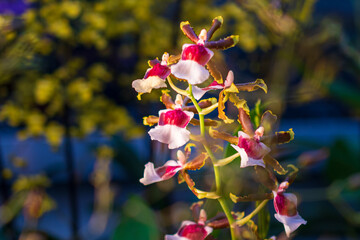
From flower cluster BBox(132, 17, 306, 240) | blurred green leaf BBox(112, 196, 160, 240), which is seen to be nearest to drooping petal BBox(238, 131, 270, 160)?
flower cluster BBox(132, 17, 306, 240)

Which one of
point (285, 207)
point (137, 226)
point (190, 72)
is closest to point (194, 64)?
point (190, 72)

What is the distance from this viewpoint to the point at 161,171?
0.96ft

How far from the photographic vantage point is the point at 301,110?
8.61 feet

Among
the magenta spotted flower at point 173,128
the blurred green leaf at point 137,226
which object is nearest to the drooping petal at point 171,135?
the magenta spotted flower at point 173,128

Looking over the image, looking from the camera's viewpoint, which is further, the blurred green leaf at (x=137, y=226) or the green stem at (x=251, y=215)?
the blurred green leaf at (x=137, y=226)

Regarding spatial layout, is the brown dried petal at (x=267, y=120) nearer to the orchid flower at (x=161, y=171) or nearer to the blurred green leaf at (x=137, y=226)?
the orchid flower at (x=161, y=171)

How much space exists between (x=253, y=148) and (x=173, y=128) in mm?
53

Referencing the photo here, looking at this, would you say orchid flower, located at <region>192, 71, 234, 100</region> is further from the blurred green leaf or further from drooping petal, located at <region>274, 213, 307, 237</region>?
the blurred green leaf

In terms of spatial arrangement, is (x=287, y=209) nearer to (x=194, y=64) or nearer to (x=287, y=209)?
(x=287, y=209)

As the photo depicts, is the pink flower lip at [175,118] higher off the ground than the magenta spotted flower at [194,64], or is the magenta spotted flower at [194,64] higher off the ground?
the magenta spotted flower at [194,64]

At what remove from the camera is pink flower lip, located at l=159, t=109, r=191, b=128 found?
276 mm

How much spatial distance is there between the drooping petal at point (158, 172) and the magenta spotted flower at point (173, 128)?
0.02 meters

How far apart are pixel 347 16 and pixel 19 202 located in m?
2.55

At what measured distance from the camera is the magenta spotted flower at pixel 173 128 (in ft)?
0.86
